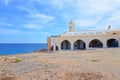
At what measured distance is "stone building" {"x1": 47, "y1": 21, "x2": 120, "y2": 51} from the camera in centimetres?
3646

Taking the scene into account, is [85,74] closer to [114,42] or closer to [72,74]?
[72,74]

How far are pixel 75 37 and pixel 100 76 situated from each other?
2935 centimetres

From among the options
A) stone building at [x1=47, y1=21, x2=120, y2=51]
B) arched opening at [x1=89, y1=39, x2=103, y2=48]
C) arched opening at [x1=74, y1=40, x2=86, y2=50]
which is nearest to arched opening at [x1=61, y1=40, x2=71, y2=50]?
stone building at [x1=47, y1=21, x2=120, y2=51]

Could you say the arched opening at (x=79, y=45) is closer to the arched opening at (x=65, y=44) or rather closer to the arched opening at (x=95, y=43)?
the arched opening at (x=65, y=44)

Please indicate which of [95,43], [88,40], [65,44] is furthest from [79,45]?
[88,40]

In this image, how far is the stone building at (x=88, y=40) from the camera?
120ft

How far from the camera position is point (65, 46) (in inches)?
1757

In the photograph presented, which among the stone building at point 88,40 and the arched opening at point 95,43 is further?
the arched opening at point 95,43

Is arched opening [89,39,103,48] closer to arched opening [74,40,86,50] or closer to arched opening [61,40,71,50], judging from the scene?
arched opening [74,40,86,50]

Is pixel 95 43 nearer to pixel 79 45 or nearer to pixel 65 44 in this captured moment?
pixel 79 45

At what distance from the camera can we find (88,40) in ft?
126

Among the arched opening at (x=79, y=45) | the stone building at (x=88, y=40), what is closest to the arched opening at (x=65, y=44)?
the stone building at (x=88, y=40)

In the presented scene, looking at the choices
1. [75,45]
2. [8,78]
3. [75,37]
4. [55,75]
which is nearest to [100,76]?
[55,75]

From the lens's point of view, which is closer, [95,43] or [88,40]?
[88,40]
